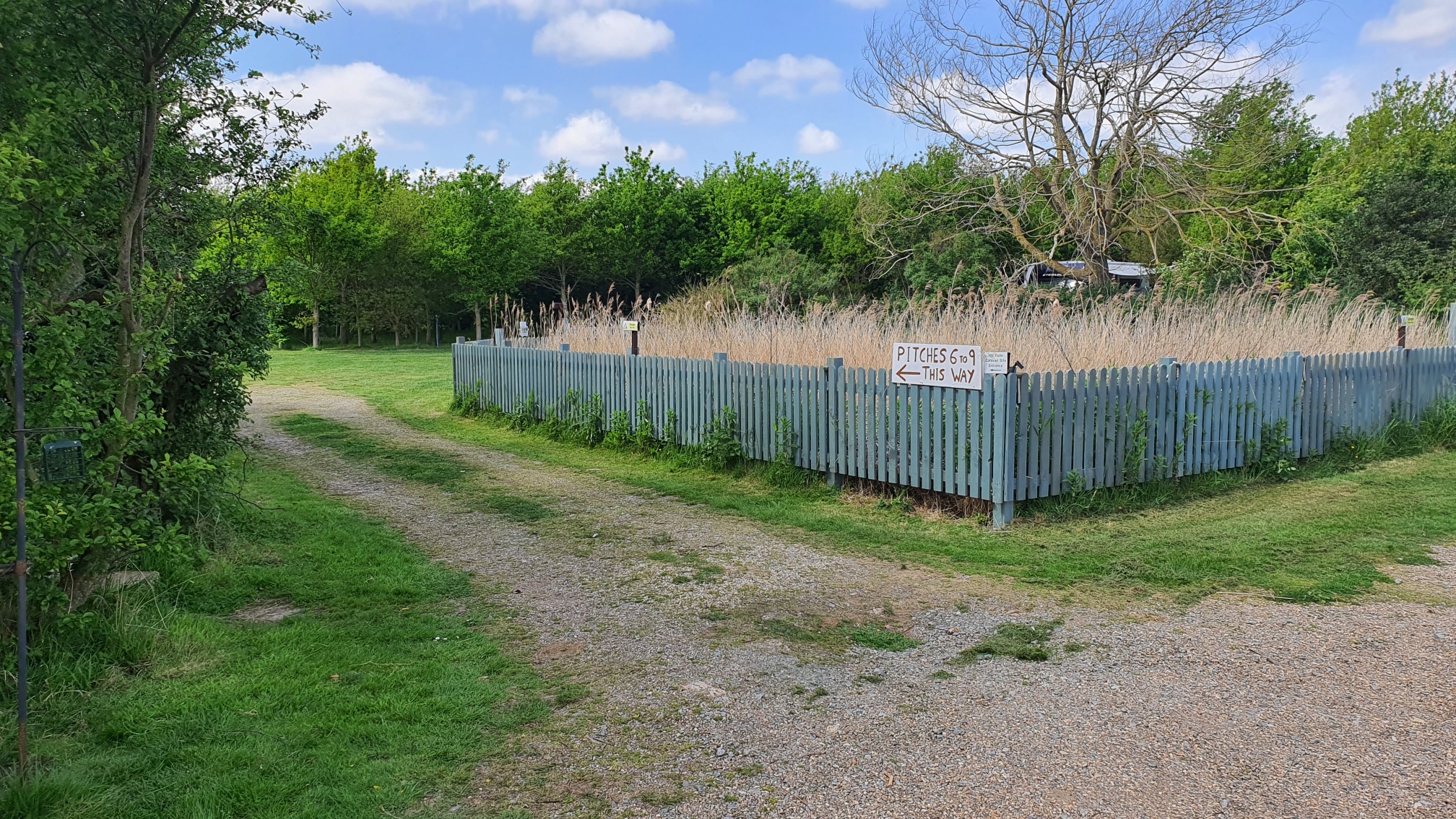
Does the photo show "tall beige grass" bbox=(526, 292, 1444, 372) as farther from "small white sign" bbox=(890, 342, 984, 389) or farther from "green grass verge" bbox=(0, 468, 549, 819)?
"green grass verge" bbox=(0, 468, 549, 819)

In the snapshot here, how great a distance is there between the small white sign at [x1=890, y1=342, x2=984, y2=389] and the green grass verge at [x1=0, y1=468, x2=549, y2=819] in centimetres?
407

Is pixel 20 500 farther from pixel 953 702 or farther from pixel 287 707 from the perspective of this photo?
pixel 953 702

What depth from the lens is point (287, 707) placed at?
13.1ft

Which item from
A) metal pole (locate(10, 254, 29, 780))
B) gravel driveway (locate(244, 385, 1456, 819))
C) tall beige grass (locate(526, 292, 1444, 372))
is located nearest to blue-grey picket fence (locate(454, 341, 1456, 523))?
tall beige grass (locate(526, 292, 1444, 372))

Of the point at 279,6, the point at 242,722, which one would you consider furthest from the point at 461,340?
the point at 242,722

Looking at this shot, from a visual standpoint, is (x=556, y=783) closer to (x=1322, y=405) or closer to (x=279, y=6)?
(x=279, y=6)

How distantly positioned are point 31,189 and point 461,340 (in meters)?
12.4

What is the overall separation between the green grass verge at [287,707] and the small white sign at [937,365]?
4.07m

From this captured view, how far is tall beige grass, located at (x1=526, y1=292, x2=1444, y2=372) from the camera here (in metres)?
9.89

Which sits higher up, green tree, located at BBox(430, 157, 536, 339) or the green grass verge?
green tree, located at BBox(430, 157, 536, 339)

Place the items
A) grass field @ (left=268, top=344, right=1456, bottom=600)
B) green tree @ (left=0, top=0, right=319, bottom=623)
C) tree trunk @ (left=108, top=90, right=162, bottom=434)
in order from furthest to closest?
grass field @ (left=268, top=344, right=1456, bottom=600)
tree trunk @ (left=108, top=90, right=162, bottom=434)
green tree @ (left=0, top=0, right=319, bottom=623)

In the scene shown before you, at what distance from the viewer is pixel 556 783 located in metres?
3.38

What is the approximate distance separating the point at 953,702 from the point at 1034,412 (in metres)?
4.02

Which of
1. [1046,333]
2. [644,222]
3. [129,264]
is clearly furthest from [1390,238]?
[644,222]
